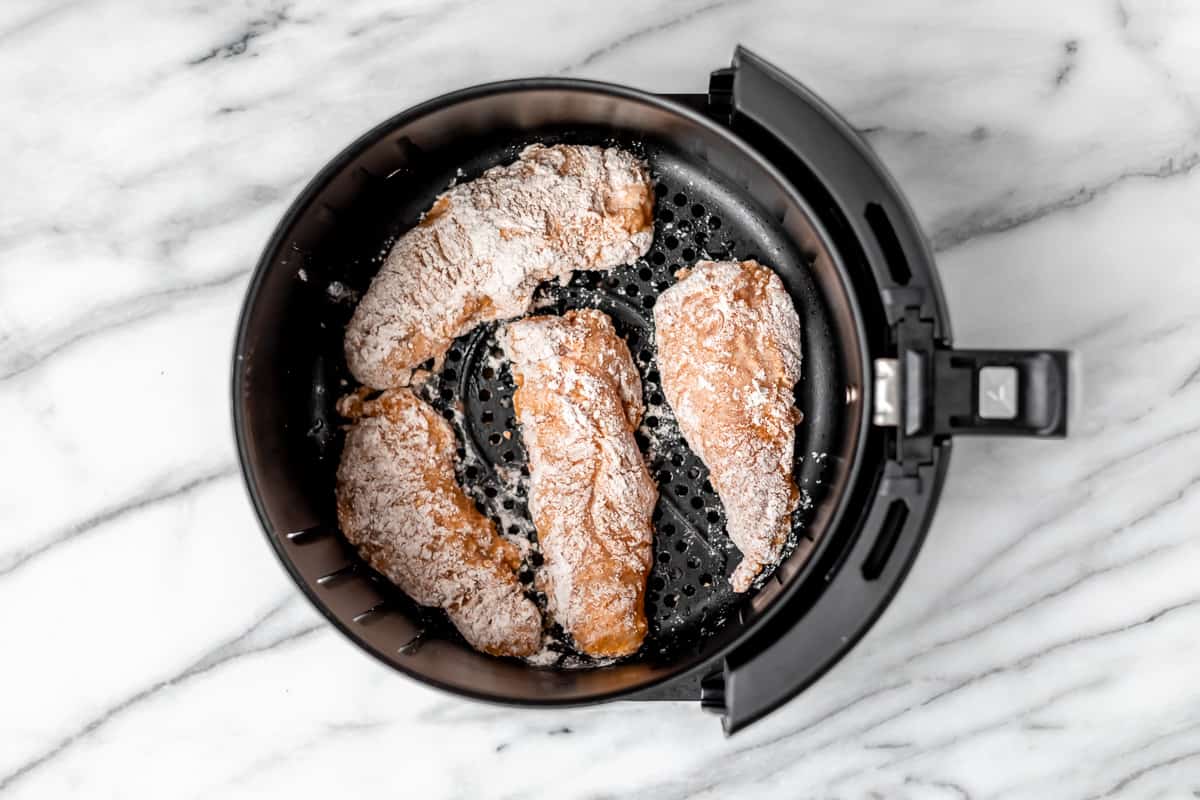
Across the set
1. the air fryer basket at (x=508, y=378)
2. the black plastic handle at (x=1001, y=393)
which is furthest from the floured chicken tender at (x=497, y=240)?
the black plastic handle at (x=1001, y=393)

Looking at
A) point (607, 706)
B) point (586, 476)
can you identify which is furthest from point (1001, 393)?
point (607, 706)

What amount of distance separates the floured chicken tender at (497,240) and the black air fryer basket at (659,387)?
0.11 ft

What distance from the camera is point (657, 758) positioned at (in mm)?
904

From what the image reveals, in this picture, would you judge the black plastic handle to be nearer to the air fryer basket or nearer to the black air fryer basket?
the black air fryer basket

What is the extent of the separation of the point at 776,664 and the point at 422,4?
27.0 inches

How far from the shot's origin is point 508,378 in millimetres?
854

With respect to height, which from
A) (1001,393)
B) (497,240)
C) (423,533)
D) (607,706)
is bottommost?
(607,706)

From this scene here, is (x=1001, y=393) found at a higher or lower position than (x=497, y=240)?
lower

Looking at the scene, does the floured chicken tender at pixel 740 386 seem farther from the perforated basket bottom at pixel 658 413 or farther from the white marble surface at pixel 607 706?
the white marble surface at pixel 607 706

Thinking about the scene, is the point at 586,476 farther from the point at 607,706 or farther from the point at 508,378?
the point at 607,706

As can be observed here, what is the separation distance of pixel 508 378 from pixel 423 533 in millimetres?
165

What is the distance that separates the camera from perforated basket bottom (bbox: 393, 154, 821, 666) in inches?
33.5

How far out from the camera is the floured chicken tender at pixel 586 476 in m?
0.82

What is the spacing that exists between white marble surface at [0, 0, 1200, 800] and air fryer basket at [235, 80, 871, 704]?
0.10 metres
